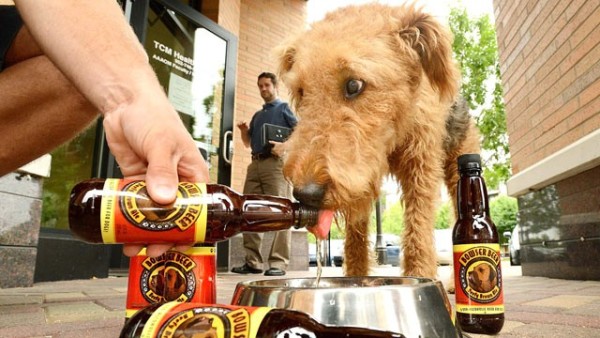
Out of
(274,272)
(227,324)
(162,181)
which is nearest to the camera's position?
(227,324)

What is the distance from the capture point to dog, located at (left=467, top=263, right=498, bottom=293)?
1.53 meters

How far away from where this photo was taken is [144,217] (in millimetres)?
1187

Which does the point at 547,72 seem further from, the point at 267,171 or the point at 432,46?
the point at 267,171

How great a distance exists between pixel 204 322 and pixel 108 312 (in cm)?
163

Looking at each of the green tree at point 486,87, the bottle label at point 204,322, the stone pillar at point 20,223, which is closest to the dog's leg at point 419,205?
the bottle label at point 204,322

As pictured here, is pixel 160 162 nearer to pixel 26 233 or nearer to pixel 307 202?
pixel 307 202

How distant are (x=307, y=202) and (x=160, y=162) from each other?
2.29 feet

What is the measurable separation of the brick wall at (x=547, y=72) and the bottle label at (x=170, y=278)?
3.55 m

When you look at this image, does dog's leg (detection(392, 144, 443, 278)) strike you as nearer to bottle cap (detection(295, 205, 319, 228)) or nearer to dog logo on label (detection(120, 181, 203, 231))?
bottle cap (detection(295, 205, 319, 228))

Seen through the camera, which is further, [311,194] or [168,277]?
[311,194]

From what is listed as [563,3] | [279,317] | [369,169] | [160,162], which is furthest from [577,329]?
[563,3]

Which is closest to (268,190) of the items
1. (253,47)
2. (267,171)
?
(267,171)

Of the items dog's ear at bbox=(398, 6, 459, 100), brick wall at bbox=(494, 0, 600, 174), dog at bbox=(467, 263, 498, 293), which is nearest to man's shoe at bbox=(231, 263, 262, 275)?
brick wall at bbox=(494, 0, 600, 174)

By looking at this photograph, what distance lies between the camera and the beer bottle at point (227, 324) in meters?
0.90
